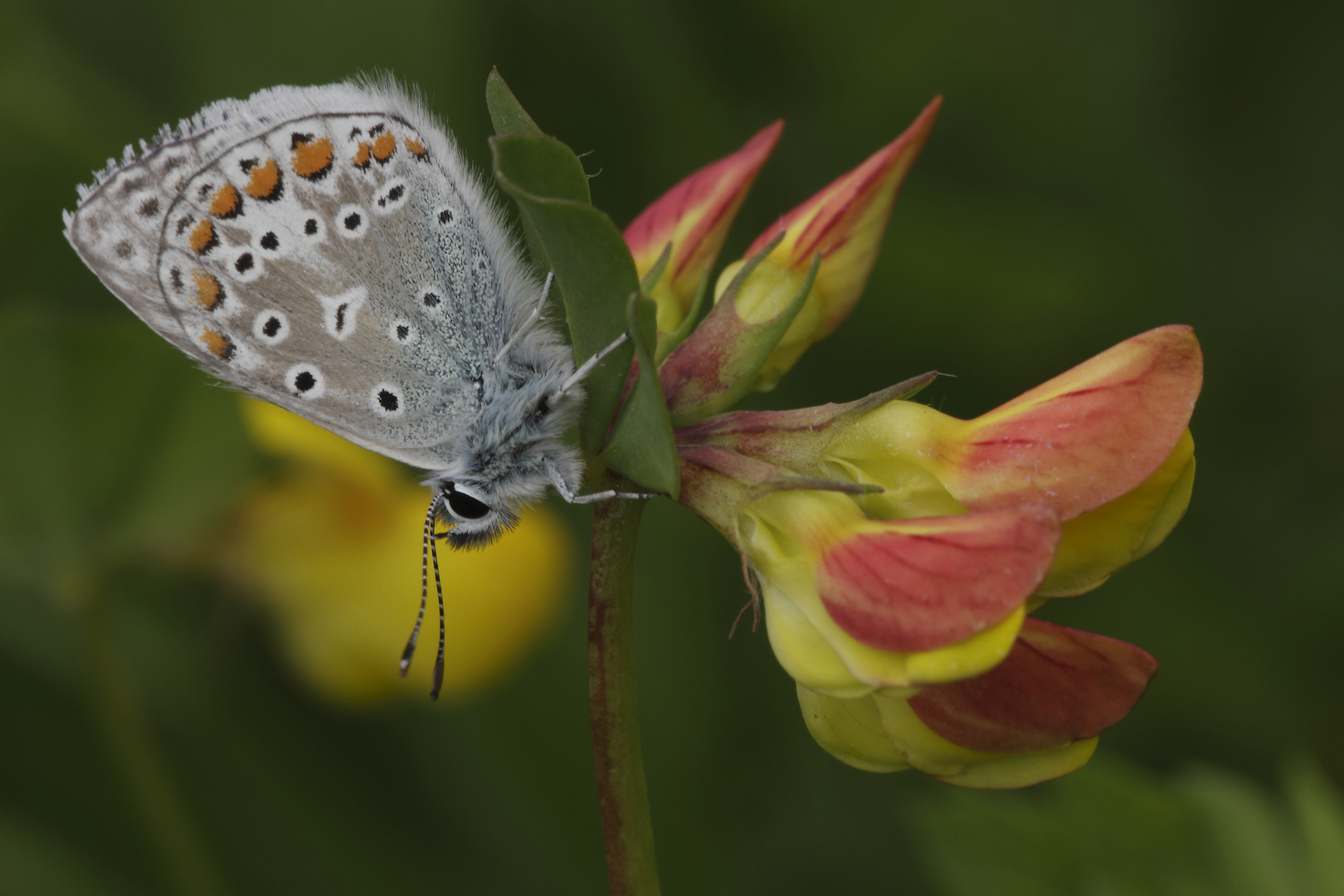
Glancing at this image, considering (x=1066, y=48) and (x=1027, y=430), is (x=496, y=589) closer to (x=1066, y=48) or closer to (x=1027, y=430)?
(x=1027, y=430)

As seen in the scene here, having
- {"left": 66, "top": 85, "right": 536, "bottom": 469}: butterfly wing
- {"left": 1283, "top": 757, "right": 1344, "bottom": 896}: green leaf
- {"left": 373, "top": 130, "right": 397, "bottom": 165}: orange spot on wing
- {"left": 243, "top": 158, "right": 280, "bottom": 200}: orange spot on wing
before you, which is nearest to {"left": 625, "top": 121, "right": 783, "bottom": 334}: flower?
{"left": 66, "top": 85, "right": 536, "bottom": 469}: butterfly wing

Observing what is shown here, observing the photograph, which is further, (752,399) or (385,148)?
(752,399)

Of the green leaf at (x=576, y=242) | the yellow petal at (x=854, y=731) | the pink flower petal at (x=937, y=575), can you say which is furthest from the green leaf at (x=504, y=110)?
the yellow petal at (x=854, y=731)

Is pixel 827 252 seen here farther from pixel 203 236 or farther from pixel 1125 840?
pixel 1125 840

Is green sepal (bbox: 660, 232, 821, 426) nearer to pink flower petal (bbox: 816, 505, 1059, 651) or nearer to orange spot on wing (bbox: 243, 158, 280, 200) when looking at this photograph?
pink flower petal (bbox: 816, 505, 1059, 651)

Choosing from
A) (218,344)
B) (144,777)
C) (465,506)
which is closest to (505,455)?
(465,506)

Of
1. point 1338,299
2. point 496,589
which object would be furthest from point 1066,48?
point 496,589
